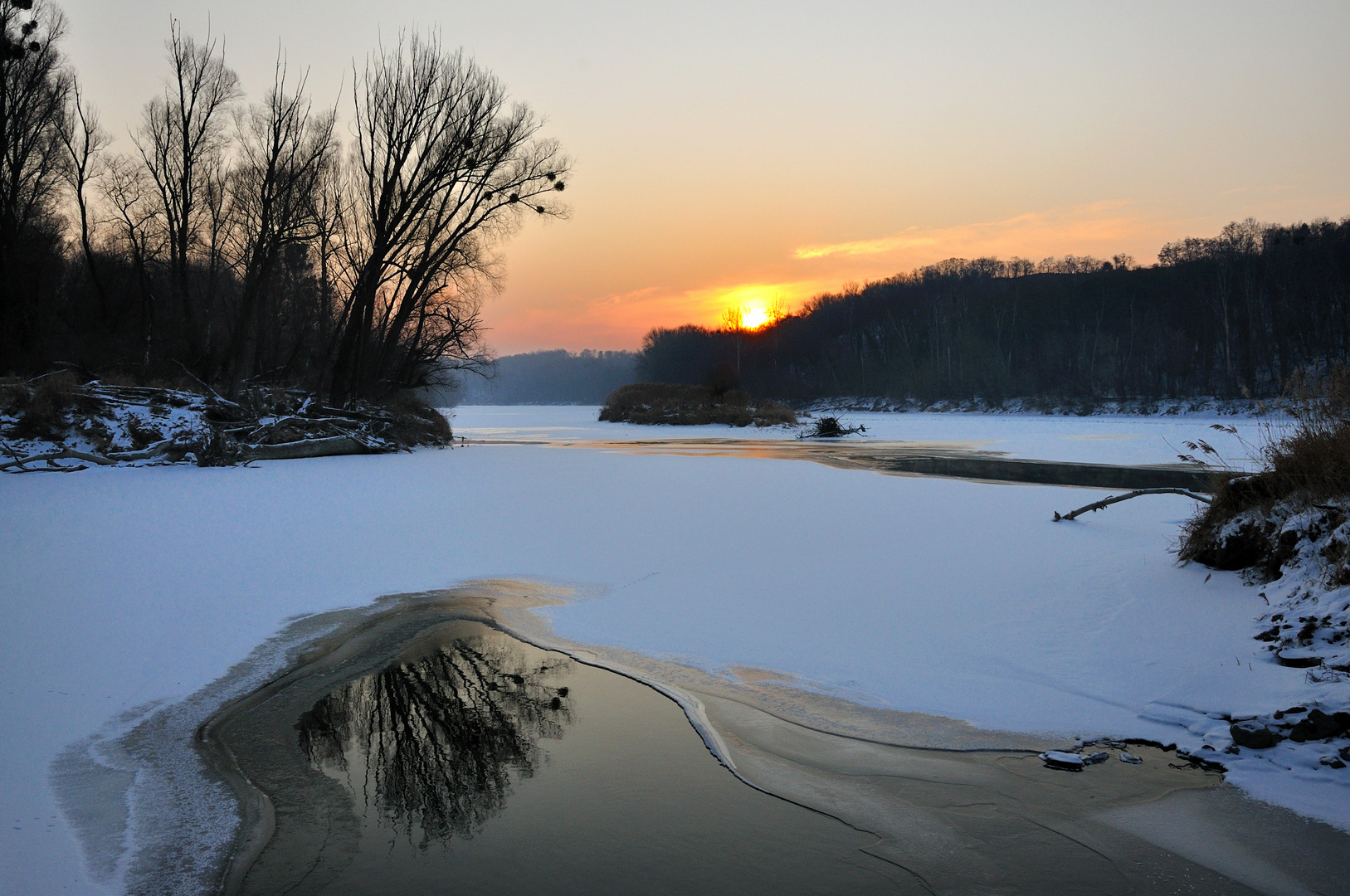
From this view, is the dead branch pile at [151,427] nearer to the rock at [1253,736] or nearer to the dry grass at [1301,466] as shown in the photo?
the rock at [1253,736]

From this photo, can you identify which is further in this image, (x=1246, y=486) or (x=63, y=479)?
(x=63, y=479)

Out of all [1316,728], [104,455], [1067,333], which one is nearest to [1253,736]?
[1316,728]

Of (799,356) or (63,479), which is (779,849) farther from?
(799,356)

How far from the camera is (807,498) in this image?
1191 centimetres

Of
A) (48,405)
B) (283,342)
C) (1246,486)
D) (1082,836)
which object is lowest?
(1082,836)

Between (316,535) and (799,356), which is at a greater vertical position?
(799,356)

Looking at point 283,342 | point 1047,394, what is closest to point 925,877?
point 283,342

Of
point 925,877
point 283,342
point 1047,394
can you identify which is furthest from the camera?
point 1047,394

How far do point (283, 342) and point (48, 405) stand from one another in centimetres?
2535

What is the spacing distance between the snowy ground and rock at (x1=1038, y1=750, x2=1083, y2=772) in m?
0.27

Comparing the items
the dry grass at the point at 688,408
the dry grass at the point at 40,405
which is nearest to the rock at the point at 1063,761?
the dry grass at the point at 40,405

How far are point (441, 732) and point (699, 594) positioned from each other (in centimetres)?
305

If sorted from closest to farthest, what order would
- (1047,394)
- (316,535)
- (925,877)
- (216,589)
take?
(925,877) < (216,589) < (316,535) < (1047,394)

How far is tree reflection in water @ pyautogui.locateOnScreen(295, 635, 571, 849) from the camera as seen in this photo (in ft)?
9.54
